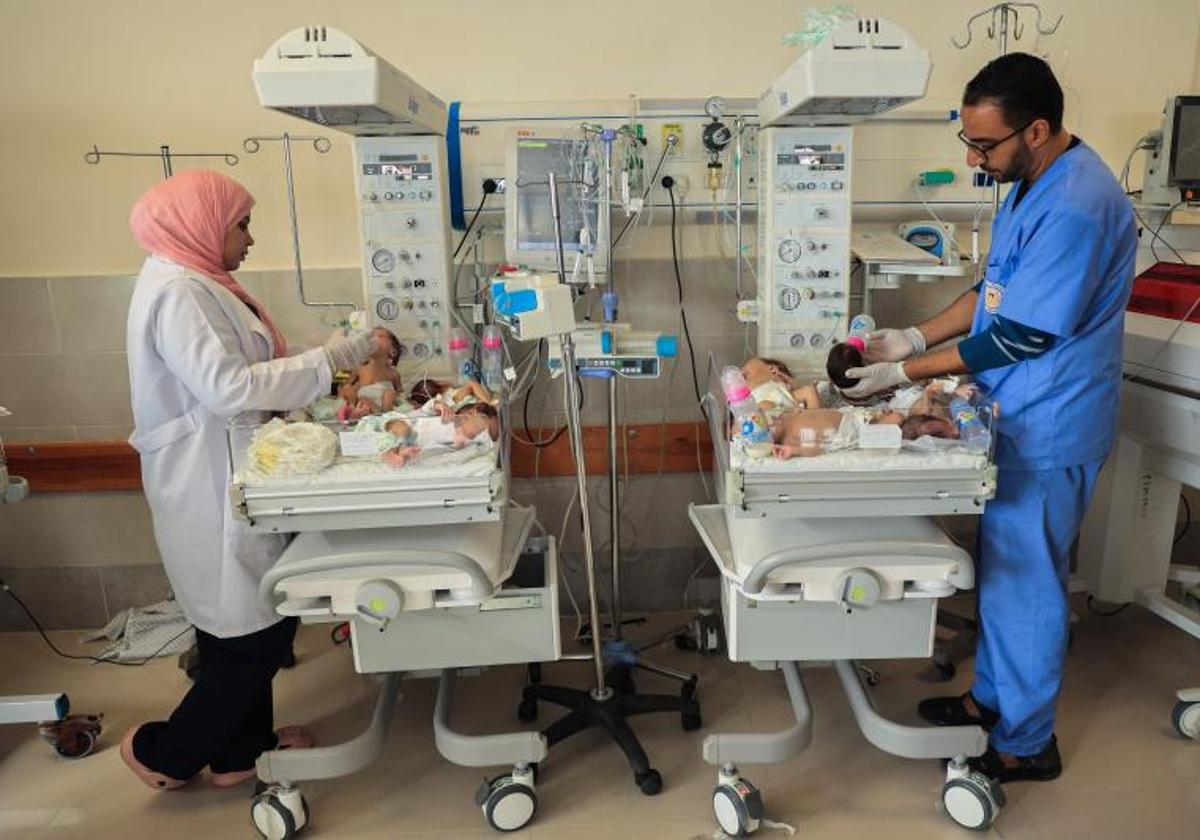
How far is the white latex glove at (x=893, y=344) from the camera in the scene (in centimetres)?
231

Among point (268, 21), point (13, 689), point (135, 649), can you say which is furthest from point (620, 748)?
point (268, 21)

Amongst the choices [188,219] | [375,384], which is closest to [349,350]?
[375,384]

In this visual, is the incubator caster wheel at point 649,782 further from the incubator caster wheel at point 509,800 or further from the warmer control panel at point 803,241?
the warmer control panel at point 803,241

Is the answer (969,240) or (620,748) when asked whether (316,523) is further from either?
(969,240)

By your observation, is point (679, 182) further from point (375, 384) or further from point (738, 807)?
point (738, 807)

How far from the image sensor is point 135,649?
2902 mm

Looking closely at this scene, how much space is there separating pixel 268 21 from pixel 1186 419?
2.95 m

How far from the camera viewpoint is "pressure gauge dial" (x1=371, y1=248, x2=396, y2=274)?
2.38 m

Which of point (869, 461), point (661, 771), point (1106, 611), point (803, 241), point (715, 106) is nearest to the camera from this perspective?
point (869, 461)

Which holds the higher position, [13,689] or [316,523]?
[316,523]

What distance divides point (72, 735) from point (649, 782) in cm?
160

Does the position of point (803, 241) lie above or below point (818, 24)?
below

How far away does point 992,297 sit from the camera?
79.9 inches

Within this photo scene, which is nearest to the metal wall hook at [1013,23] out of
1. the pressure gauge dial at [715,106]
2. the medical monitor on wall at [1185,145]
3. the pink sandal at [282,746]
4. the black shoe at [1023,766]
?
the medical monitor on wall at [1185,145]
